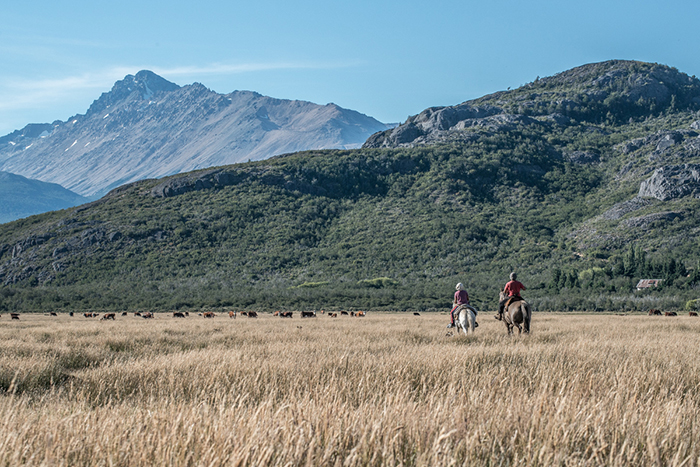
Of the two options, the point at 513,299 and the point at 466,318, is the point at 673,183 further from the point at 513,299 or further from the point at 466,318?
the point at 466,318

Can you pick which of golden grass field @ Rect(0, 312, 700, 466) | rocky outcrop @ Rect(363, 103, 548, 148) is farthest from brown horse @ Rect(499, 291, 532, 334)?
rocky outcrop @ Rect(363, 103, 548, 148)

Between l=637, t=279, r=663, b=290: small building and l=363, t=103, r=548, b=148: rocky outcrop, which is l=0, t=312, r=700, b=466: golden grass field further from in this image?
l=363, t=103, r=548, b=148: rocky outcrop

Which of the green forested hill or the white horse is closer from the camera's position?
the white horse

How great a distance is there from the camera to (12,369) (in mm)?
6887

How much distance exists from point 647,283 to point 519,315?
180 ft

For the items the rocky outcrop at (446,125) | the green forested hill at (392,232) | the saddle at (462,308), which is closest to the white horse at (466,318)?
the saddle at (462,308)

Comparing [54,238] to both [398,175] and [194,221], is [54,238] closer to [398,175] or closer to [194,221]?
[194,221]

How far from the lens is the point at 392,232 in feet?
315

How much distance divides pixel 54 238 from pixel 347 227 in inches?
2221

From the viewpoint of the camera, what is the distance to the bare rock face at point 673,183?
9119cm

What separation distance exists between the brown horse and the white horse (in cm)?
107

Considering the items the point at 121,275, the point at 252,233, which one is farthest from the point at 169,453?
the point at 252,233

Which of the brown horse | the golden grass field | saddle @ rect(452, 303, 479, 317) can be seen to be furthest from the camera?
saddle @ rect(452, 303, 479, 317)

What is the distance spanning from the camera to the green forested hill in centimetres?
6316
